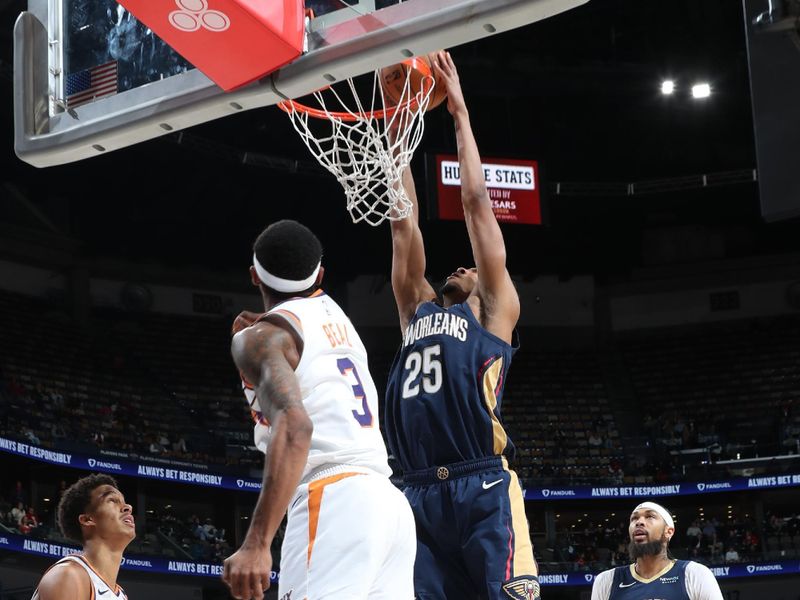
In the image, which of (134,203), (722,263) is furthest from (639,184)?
(134,203)

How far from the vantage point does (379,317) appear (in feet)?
85.1

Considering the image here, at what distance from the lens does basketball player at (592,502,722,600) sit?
6.82m

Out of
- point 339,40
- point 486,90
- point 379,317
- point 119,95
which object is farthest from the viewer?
point 379,317

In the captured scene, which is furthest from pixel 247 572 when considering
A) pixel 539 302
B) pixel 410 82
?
pixel 539 302

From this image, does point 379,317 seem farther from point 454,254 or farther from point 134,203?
point 134,203

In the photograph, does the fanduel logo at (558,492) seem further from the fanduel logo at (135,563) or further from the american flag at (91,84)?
the american flag at (91,84)

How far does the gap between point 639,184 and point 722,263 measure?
136 inches

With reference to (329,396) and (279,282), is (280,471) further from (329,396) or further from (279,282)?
(279,282)

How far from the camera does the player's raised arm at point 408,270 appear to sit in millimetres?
5352

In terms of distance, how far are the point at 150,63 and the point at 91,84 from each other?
1.00 feet

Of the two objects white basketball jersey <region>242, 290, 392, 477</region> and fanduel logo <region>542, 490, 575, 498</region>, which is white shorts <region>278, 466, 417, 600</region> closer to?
white basketball jersey <region>242, 290, 392, 477</region>

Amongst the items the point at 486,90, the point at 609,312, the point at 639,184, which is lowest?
the point at 609,312

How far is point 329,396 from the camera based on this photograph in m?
3.41

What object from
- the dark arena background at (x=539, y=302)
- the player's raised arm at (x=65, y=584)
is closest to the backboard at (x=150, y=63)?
the player's raised arm at (x=65, y=584)
